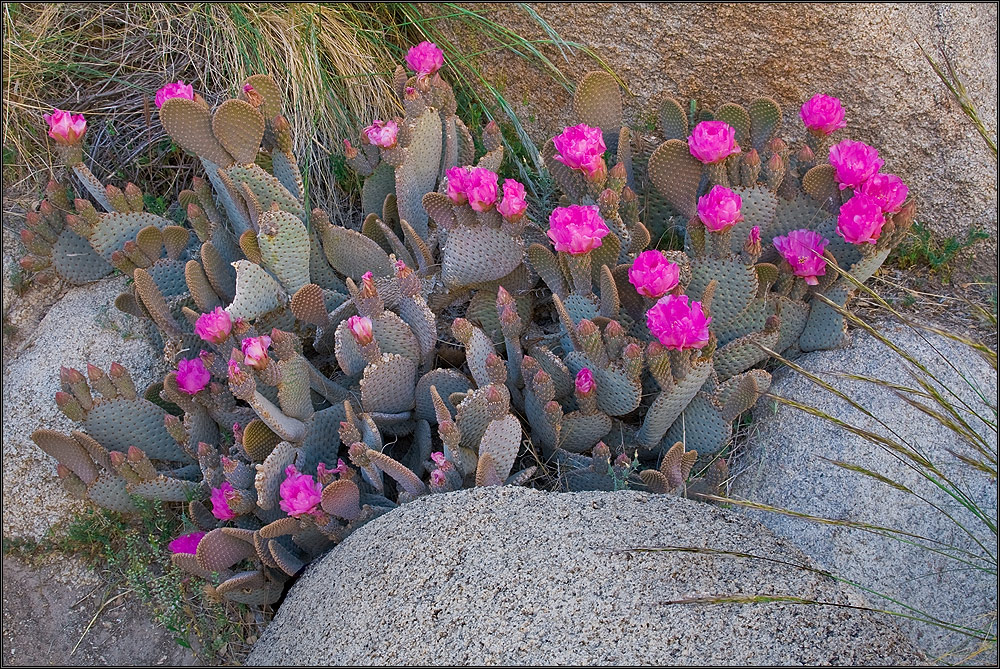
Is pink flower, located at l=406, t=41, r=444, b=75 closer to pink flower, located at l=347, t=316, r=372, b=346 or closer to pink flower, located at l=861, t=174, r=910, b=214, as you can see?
pink flower, located at l=347, t=316, r=372, b=346

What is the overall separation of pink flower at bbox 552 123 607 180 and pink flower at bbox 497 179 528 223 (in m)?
0.17

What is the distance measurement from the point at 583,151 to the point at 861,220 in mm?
786

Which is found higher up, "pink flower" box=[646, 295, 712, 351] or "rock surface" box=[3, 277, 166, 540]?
"pink flower" box=[646, 295, 712, 351]

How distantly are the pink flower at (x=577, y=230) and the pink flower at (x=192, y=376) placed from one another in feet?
3.39

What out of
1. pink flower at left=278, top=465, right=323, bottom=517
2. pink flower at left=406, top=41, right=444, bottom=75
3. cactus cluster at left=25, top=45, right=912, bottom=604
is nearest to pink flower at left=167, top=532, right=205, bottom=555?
cactus cluster at left=25, top=45, right=912, bottom=604

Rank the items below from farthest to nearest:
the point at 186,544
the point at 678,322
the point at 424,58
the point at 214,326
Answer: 1. the point at 424,58
2. the point at 186,544
3. the point at 214,326
4. the point at 678,322

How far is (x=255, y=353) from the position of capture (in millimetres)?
2193

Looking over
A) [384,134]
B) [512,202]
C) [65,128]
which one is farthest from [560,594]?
[65,128]

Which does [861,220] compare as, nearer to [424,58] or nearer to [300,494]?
[424,58]

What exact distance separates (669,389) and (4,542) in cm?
203

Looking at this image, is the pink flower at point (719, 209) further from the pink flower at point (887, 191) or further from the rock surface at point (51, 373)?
the rock surface at point (51, 373)

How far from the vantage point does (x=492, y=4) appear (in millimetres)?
3326

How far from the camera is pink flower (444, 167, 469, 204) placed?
2.45 meters

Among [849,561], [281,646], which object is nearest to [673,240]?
[849,561]
